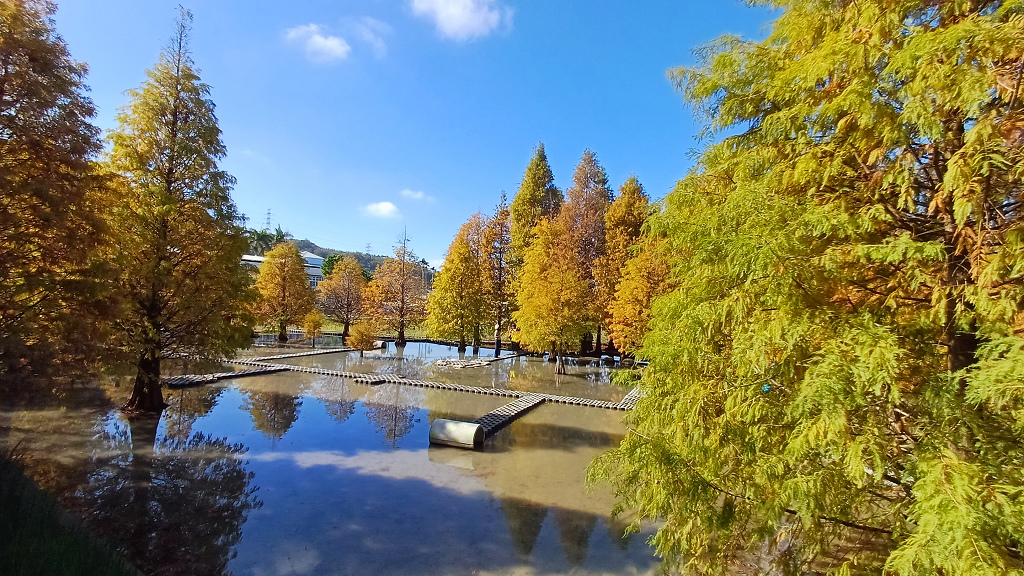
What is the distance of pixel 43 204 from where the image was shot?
23.4ft

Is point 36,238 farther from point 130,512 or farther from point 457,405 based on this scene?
point 457,405

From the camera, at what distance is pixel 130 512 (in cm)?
762

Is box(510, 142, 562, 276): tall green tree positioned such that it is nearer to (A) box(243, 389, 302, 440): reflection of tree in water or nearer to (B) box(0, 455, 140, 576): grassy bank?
(A) box(243, 389, 302, 440): reflection of tree in water

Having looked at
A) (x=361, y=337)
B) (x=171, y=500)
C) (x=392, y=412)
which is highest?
(x=361, y=337)

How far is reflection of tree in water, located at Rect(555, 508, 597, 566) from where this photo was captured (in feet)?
23.8

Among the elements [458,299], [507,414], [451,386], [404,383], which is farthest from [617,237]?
[507,414]

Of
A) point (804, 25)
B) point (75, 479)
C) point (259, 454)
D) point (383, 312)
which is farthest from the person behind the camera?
point (383, 312)

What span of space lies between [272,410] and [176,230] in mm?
5998

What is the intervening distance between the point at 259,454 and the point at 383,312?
2269cm

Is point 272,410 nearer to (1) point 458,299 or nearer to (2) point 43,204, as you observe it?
(2) point 43,204

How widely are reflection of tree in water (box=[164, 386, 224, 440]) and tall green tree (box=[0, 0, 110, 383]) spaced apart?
5282mm

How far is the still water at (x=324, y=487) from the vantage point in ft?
22.5

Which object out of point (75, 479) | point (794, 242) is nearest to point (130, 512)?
point (75, 479)

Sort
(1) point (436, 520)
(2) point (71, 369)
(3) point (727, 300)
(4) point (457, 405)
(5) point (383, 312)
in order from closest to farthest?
(3) point (727, 300)
(2) point (71, 369)
(1) point (436, 520)
(4) point (457, 405)
(5) point (383, 312)
